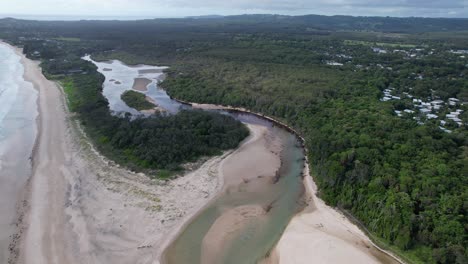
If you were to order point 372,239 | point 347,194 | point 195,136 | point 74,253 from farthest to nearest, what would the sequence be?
point 195,136 → point 347,194 → point 372,239 → point 74,253

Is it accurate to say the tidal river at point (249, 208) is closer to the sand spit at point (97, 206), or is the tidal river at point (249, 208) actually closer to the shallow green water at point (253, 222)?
the shallow green water at point (253, 222)

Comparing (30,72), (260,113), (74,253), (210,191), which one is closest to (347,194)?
(210,191)

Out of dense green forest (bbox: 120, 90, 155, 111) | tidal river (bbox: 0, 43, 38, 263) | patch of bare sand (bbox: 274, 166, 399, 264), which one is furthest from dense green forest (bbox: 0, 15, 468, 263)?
tidal river (bbox: 0, 43, 38, 263)

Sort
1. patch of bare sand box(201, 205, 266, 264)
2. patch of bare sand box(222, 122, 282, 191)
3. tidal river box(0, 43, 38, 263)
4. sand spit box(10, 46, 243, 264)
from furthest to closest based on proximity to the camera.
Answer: patch of bare sand box(222, 122, 282, 191) → tidal river box(0, 43, 38, 263) → patch of bare sand box(201, 205, 266, 264) → sand spit box(10, 46, 243, 264)

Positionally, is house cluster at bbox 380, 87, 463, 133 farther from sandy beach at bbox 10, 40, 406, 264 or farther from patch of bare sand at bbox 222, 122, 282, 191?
sandy beach at bbox 10, 40, 406, 264

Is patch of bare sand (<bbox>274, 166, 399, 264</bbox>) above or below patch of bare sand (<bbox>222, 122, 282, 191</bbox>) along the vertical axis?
below

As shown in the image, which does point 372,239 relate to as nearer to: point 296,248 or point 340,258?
point 340,258
